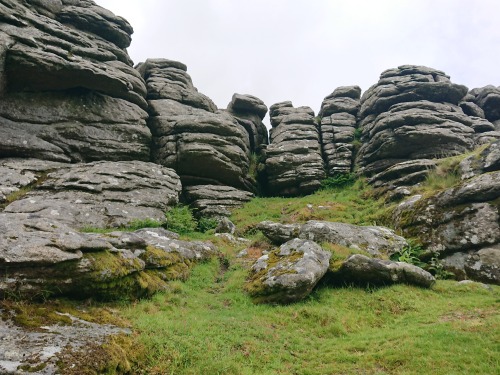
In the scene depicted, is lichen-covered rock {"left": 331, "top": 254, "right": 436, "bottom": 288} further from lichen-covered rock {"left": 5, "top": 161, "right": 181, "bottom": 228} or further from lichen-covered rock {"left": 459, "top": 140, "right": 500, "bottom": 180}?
lichen-covered rock {"left": 5, "top": 161, "right": 181, "bottom": 228}

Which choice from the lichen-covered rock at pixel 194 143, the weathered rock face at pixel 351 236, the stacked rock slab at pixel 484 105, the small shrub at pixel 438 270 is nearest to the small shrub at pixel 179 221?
the lichen-covered rock at pixel 194 143

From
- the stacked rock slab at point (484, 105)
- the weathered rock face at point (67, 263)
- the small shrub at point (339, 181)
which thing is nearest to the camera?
the weathered rock face at point (67, 263)

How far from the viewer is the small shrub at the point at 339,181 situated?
4291 centimetres

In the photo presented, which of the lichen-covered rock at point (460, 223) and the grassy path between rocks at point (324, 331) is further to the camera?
the lichen-covered rock at point (460, 223)

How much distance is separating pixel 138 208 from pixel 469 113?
47736 mm

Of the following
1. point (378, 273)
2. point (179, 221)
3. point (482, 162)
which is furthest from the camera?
point (179, 221)

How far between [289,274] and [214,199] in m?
22.8

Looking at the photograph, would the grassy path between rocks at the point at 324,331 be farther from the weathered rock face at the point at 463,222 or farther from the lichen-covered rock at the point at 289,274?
the weathered rock face at the point at 463,222

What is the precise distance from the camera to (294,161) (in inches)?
1740

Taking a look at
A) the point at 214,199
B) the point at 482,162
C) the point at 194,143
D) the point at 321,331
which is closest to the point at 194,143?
the point at 194,143

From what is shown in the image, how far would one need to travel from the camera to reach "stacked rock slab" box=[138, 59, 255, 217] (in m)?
37.6

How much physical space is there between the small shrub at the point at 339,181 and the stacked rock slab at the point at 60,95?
22606mm

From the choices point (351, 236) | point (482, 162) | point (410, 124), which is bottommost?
point (351, 236)

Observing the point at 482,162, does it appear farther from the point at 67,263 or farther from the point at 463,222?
the point at 67,263
